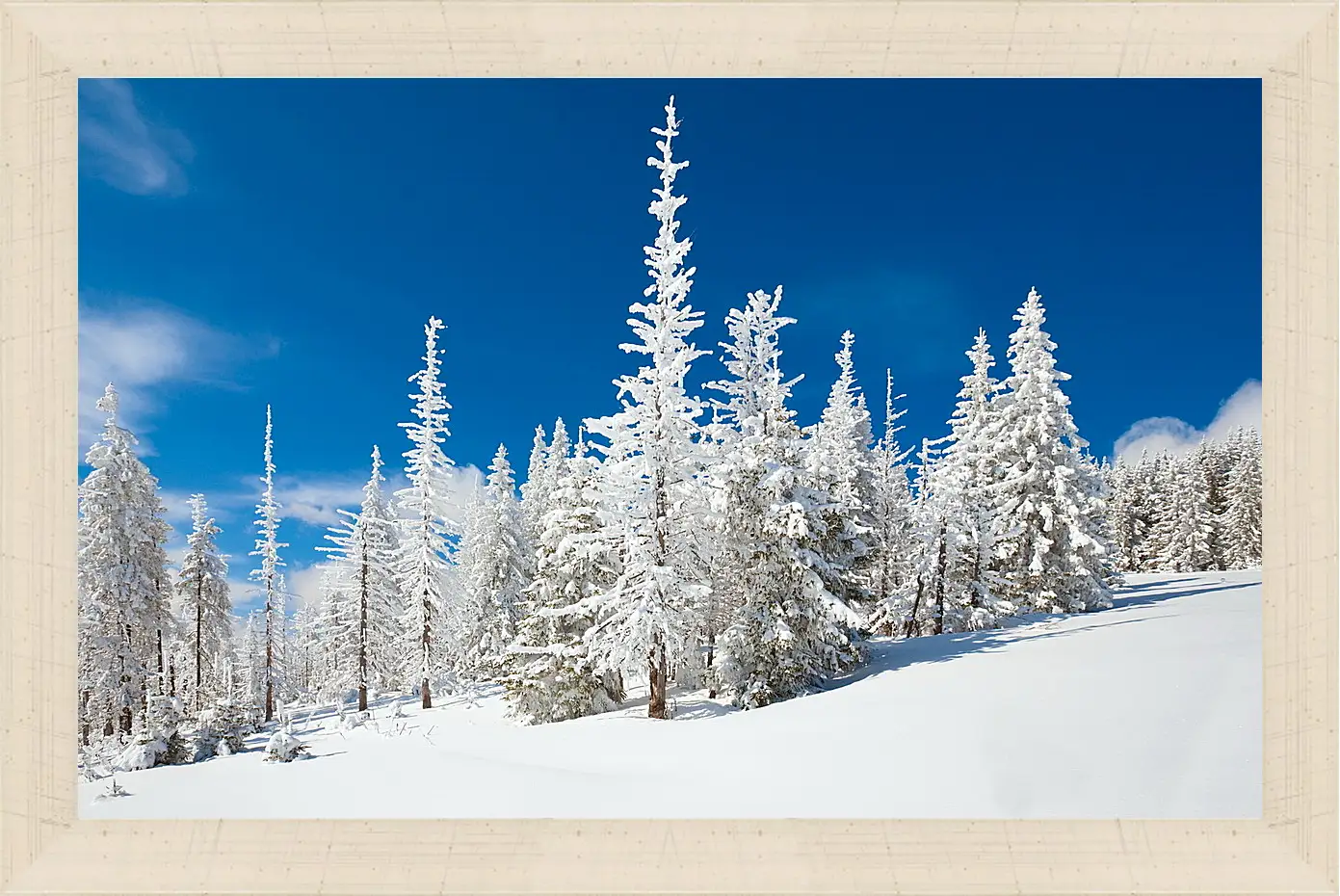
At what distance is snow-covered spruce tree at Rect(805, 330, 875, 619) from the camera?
1088 centimetres

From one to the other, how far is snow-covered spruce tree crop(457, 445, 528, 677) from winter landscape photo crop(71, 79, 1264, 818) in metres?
4.99

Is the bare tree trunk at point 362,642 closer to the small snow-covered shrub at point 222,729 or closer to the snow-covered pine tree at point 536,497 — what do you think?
the snow-covered pine tree at point 536,497

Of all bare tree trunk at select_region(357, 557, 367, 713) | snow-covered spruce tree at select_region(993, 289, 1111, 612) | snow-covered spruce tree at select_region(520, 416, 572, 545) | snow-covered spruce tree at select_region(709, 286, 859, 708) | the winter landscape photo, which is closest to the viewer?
the winter landscape photo

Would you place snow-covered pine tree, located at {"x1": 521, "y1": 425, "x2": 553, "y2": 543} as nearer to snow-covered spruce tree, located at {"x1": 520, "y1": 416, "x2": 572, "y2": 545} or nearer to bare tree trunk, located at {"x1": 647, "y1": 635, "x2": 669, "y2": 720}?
snow-covered spruce tree, located at {"x1": 520, "y1": 416, "x2": 572, "y2": 545}

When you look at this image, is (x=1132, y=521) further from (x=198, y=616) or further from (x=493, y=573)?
(x=198, y=616)

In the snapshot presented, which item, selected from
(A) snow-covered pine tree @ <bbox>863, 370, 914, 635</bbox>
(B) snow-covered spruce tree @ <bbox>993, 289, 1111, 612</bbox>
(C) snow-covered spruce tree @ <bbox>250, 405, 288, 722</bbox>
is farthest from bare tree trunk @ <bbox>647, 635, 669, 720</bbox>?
(B) snow-covered spruce tree @ <bbox>993, 289, 1111, 612</bbox>

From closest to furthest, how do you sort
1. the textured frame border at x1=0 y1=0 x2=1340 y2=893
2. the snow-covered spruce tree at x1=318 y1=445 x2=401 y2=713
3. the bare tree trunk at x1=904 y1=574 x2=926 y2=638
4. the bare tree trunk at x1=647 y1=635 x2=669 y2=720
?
1. the textured frame border at x1=0 y1=0 x2=1340 y2=893
2. the bare tree trunk at x1=647 y1=635 x2=669 y2=720
3. the snow-covered spruce tree at x1=318 y1=445 x2=401 y2=713
4. the bare tree trunk at x1=904 y1=574 x2=926 y2=638

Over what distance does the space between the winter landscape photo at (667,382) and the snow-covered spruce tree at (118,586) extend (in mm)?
79

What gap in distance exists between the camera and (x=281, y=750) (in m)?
6.60

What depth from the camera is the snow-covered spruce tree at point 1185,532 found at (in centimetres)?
1702

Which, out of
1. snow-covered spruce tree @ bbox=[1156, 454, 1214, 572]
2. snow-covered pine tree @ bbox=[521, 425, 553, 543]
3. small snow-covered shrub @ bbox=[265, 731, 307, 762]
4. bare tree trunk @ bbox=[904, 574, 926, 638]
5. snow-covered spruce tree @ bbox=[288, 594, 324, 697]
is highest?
snow-covered pine tree @ bbox=[521, 425, 553, 543]

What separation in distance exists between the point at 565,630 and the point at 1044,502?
11.6 metres

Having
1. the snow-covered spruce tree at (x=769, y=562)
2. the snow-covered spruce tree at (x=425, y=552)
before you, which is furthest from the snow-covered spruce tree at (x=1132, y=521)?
the snow-covered spruce tree at (x=425, y=552)
